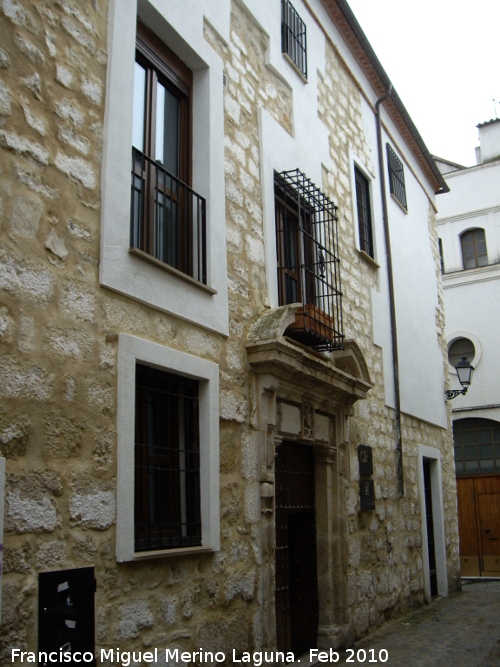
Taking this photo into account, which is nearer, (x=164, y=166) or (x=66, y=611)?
(x=66, y=611)

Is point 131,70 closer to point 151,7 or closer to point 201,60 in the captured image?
point 151,7

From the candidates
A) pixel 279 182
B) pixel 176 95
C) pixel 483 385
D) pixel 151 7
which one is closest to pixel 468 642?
pixel 279 182

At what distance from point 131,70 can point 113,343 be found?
190 cm

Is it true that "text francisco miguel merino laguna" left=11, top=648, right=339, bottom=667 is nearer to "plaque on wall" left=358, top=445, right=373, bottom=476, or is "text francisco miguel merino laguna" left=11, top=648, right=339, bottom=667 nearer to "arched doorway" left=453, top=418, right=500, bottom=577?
"plaque on wall" left=358, top=445, right=373, bottom=476

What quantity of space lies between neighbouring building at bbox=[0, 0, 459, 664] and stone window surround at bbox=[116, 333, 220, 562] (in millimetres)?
13

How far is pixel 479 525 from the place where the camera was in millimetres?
15836

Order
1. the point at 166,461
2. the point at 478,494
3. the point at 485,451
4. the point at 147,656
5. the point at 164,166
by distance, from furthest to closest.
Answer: the point at 485,451
the point at 478,494
the point at 164,166
the point at 166,461
the point at 147,656

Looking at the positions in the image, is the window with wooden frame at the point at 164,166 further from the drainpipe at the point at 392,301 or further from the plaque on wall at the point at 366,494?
the drainpipe at the point at 392,301

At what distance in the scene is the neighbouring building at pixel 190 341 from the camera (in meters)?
3.86

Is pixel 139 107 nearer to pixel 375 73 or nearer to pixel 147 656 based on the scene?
pixel 147 656

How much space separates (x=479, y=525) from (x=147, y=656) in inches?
514

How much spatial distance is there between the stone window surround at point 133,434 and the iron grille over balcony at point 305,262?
1577mm

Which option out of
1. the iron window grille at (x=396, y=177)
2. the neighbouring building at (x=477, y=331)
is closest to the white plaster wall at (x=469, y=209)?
the neighbouring building at (x=477, y=331)

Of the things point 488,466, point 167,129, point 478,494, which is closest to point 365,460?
point 167,129
